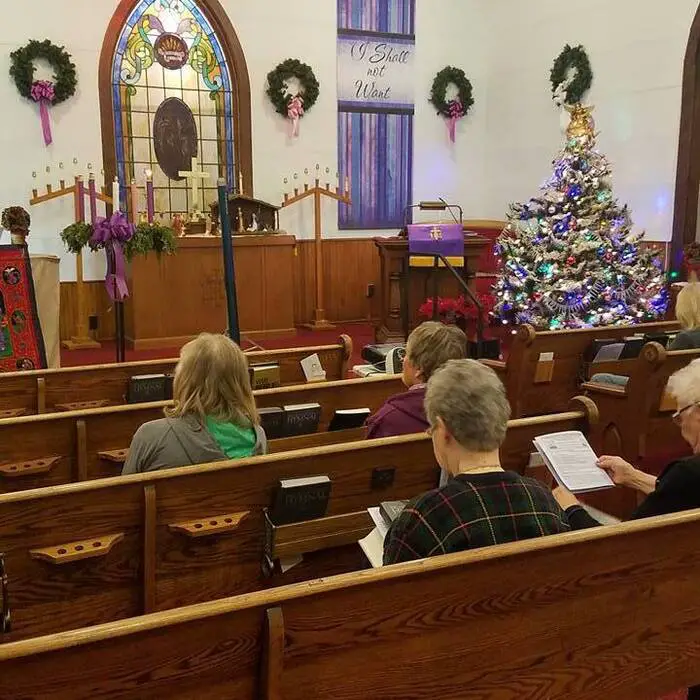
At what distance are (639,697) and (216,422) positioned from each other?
1.34m

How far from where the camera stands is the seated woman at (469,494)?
5.21ft

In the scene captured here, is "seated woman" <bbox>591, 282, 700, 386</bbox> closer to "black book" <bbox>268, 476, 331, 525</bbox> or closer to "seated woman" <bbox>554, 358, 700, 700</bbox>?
"seated woman" <bbox>554, 358, 700, 700</bbox>

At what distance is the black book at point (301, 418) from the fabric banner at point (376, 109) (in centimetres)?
626

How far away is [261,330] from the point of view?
7664 mm

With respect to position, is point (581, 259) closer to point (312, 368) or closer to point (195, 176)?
point (195, 176)

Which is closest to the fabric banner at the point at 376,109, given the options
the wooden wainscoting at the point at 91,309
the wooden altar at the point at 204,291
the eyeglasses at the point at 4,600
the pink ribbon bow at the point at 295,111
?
the pink ribbon bow at the point at 295,111

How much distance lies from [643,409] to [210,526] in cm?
239

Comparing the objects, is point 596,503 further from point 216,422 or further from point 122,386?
point 122,386

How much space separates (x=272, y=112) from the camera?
27.5 feet

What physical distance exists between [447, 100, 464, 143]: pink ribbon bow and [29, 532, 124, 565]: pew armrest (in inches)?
321

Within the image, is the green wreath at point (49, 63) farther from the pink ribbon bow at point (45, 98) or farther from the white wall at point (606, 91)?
the white wall at point (606, 91)

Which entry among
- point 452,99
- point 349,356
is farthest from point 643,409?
point 452,99

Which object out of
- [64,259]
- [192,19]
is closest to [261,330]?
[64,259]

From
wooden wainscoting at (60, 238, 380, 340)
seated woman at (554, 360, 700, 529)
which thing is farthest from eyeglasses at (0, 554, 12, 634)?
wooden wainscoting at (60, 238, 380, 340)
